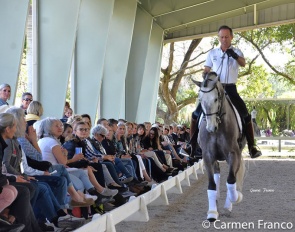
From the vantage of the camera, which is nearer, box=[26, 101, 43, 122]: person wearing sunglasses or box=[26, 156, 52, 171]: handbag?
box=[26, 156, 52, 171]: handbag

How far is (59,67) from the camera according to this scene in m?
13.7

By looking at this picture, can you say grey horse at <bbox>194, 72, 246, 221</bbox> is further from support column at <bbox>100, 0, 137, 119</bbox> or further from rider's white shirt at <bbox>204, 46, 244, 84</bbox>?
support column at <bbox>100, 0, 137, 119</bbox>

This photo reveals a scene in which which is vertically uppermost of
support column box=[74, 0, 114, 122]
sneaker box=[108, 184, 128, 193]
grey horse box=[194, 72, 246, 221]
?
support column box=[74, 0, 114, 122]

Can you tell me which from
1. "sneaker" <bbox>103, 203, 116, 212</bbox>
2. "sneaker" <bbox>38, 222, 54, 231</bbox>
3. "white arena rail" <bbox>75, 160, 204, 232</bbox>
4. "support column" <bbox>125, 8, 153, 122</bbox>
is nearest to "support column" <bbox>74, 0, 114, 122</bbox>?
"white arena rail" <bbox>75, 160, 204, 232</bbox>

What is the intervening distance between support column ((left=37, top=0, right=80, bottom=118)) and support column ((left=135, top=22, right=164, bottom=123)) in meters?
13.3

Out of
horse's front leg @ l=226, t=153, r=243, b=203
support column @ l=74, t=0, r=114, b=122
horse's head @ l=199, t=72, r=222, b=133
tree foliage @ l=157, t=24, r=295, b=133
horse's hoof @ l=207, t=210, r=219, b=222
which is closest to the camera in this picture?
horse's head @ l=199, t=72, r=222, b=133

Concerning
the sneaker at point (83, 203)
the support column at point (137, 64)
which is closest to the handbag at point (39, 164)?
the sneaker at point (83, 203)

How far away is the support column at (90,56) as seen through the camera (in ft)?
54.6

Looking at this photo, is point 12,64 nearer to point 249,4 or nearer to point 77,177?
point 77,177

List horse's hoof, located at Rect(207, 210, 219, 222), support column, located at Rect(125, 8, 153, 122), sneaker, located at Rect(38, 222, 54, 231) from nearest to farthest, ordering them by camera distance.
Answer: sneaker, located at Rect(38, 222, 54, 231) < horse's hoof, located at Rect(207, 210, 219, 222) < support column, located at Rect(125, 8, 153, 122)

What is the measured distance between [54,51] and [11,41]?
278 cm

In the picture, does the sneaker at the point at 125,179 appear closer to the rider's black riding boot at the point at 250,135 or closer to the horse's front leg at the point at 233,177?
the horse's front leg at the point at 233,177

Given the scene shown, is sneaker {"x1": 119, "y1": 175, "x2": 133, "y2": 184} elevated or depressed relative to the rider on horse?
depressed

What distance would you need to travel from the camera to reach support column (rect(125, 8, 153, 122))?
74.6 feet
